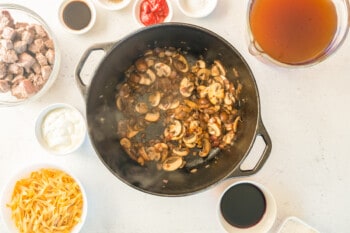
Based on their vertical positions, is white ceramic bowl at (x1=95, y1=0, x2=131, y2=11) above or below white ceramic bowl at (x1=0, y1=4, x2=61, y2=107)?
above

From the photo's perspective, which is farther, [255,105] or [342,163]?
[342,163]

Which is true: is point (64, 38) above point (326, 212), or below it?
above

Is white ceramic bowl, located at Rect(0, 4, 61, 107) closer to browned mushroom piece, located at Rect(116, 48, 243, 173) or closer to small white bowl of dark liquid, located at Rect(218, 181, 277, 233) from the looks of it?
browned mushroom piece, located at Rect(116, 48, 243, 173)

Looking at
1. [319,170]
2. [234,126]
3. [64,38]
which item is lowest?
[319,170]

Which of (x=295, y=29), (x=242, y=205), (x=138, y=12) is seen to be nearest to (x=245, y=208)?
(x=242, y=205)

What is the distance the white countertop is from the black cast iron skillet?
74mm

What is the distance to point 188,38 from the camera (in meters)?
1.29

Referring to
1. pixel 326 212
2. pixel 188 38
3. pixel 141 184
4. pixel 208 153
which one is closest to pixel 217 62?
pixel 188 38

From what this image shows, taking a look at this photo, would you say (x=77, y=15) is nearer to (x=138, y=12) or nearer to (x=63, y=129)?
(x=138, y=12)

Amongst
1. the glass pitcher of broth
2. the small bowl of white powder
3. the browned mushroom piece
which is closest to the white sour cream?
the small bowl of white powder

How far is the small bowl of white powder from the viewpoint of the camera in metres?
1.31

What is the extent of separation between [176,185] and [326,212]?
1.41 feet

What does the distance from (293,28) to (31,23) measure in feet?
2.32

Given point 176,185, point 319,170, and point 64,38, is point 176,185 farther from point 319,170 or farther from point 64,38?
point 64,38
